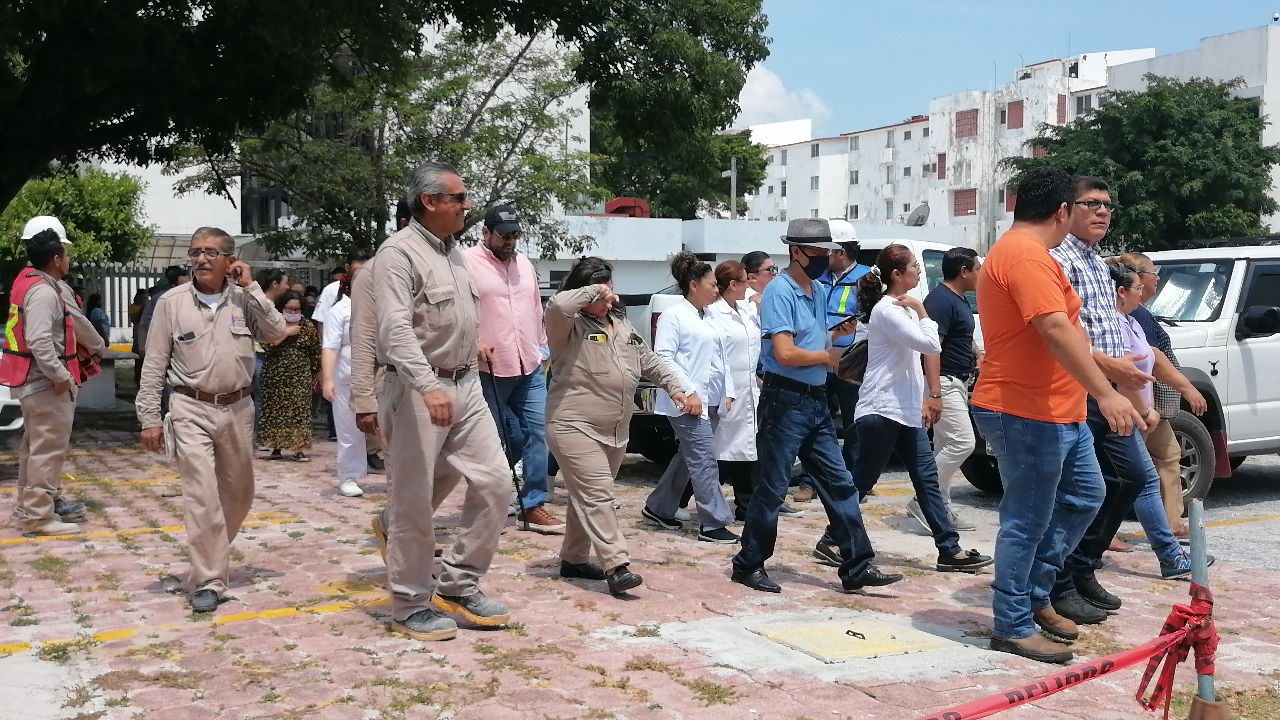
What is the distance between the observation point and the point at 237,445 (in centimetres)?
648

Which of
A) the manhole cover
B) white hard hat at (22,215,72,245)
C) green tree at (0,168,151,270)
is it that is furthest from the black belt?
green tree at (0,168,151,270)

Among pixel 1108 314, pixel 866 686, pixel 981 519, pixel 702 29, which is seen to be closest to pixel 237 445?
pixel 866 686

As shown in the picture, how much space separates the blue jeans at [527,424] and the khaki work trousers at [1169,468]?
3766mm

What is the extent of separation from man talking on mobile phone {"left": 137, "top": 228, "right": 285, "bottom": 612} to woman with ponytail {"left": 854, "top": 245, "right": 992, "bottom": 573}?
3.26 metres

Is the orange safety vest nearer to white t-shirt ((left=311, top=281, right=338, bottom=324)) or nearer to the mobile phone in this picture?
white t-shirt ((left=311, top=281, right=338, bottom=324))

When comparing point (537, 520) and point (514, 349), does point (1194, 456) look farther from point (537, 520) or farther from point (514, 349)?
point (514, 349)

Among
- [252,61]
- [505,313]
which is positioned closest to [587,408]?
[505,313]

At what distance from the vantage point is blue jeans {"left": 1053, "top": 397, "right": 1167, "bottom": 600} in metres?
6.57

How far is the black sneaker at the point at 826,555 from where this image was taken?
738 centimetres

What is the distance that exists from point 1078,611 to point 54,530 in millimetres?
5958

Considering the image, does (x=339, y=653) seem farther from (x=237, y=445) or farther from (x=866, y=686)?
(x=866, y=686)

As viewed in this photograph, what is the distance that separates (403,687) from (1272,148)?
40.4 metres

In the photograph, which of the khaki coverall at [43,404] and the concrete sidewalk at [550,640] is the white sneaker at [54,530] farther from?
the concrete sidewalk at [550,640]

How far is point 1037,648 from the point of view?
211 inches
